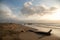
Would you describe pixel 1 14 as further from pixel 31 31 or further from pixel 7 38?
pixel 31 31

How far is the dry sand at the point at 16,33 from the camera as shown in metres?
2.45

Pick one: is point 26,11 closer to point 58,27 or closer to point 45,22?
point 45,22

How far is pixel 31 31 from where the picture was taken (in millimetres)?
2539

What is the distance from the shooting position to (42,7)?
8.49ft

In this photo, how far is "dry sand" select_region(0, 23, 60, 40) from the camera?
2447 millimetres

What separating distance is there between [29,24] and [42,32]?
31 centimetres

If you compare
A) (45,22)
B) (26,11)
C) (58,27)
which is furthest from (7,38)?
(58,27)

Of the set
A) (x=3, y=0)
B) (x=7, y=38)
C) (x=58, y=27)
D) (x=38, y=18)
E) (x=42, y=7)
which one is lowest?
(x=7, y=38)

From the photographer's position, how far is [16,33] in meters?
2.52

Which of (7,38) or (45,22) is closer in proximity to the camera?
(7,38)

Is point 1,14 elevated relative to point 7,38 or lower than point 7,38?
elevated

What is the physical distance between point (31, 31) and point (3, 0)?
0.87 m

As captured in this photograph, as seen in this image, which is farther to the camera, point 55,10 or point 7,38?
point 55,10

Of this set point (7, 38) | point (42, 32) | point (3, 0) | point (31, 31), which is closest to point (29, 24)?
point (31, 31)
